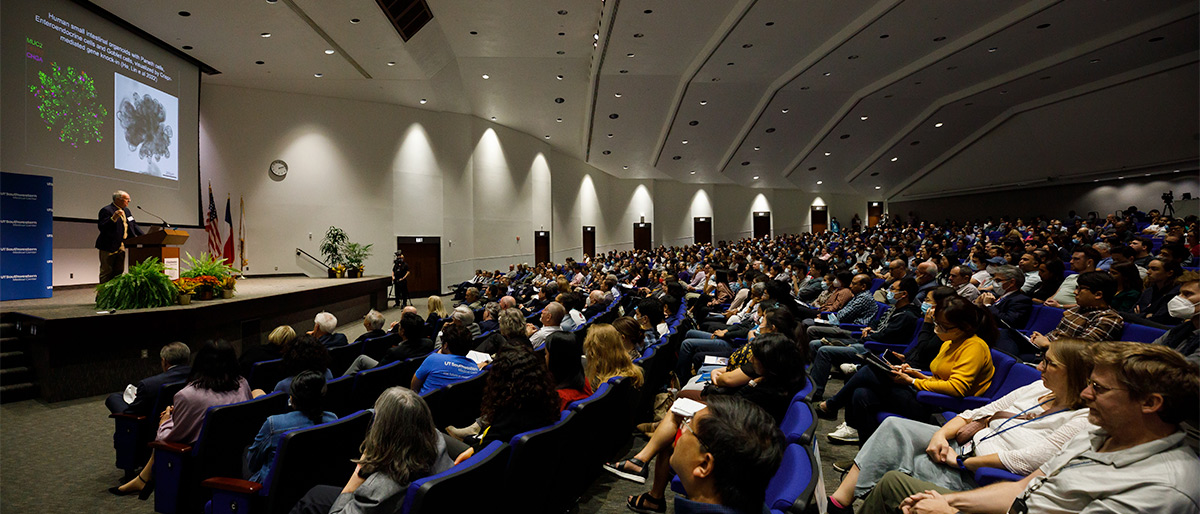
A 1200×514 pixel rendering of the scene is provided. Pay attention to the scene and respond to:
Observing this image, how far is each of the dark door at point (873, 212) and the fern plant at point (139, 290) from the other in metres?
30.8

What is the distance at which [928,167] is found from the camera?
23.5 meters

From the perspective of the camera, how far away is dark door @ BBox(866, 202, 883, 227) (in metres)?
30.1

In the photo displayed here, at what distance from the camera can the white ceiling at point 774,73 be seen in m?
10.5

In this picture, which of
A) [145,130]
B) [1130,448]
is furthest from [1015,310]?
[145,130]

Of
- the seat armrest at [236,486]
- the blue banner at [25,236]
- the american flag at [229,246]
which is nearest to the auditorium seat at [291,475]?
the seat armrest at [236,486]

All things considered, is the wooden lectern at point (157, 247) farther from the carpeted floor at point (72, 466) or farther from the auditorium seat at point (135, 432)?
the auditorium seat at point (135, 432)

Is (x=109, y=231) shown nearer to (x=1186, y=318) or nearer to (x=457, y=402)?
(x=457, y=402)

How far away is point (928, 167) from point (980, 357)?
24335mm

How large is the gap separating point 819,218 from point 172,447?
30854mm

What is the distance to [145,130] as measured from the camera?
382 inches

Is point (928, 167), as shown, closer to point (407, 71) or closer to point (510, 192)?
point (510, 192)

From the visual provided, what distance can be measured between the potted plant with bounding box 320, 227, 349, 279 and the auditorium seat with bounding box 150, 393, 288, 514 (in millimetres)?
11774

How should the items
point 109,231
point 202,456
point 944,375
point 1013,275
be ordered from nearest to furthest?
point 202,456 → point 944,375 → point 1013,275 → point 109,231

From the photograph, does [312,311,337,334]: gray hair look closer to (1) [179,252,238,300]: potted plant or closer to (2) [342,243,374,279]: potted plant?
(1) [179,252,238,300]: potted plant
